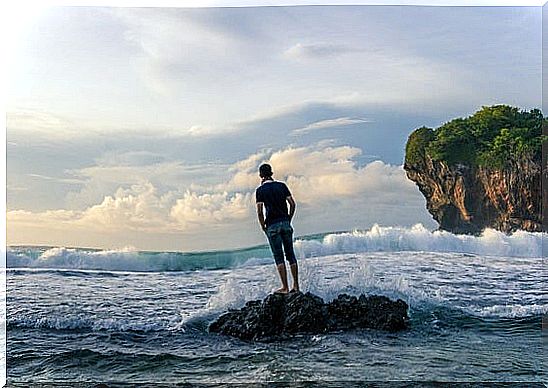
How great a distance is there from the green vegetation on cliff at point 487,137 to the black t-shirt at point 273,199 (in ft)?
3.81

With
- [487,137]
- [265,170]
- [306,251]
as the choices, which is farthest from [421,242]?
[265,170]

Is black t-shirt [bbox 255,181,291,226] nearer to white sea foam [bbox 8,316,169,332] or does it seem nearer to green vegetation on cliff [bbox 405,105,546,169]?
green vegetation on cliff [bbox 405,105,546,169]

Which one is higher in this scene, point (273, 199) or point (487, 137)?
point (487, 137)

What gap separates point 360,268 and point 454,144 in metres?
1.42

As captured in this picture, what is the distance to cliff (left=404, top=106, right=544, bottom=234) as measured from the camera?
27.6 feet

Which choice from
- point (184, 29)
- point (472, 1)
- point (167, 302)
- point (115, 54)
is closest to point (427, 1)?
point (472, 1)

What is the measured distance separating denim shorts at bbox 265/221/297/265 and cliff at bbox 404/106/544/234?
1.20 m

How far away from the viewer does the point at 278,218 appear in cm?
838

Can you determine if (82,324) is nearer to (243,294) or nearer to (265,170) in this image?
(243,294)

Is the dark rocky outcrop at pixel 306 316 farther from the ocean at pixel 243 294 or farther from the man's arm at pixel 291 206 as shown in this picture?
the man's arm at pixel 291 206

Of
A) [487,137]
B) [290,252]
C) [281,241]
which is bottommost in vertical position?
[290,252]

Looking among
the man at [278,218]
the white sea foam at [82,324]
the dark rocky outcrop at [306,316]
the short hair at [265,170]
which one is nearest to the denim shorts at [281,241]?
the man at [278,218]

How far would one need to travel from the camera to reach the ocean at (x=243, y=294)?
8.18 meters

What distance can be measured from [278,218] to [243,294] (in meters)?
0.74
